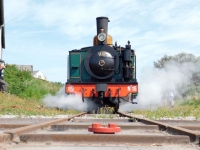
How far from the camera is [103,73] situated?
39.7 feet

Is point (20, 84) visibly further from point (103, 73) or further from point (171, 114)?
point (171, 114)

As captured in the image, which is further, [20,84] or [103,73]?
[20,84]

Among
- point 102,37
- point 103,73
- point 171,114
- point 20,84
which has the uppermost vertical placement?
point 102,37

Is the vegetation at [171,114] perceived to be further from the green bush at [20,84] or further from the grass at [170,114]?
the green bush at [20,84]

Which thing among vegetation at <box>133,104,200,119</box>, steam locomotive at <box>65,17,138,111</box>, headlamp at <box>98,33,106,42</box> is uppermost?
headlamp at <box>98,33,106,42</box>

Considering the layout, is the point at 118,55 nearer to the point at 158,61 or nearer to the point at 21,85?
the point at 21,85

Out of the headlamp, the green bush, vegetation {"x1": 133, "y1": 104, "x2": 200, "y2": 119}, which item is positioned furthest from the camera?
the green bush

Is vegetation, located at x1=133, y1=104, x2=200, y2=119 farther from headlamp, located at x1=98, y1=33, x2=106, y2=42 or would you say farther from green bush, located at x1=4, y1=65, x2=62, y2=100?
green bush, located at x1=4, y1=65, x2=62, y2=100

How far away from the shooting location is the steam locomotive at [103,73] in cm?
1162

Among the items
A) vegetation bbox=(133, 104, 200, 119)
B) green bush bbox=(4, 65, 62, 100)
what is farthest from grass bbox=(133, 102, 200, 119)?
green bush bbox=(4, 65, 62, 100)

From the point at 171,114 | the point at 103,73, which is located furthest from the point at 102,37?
the point at 171,114

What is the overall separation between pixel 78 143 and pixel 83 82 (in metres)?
8.49

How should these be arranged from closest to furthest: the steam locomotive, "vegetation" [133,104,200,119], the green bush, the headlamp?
"vegetation" [133,104,200,119]
the steam locomotive
the headlamp
the green bush

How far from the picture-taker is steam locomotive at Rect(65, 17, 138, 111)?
11.6 m
